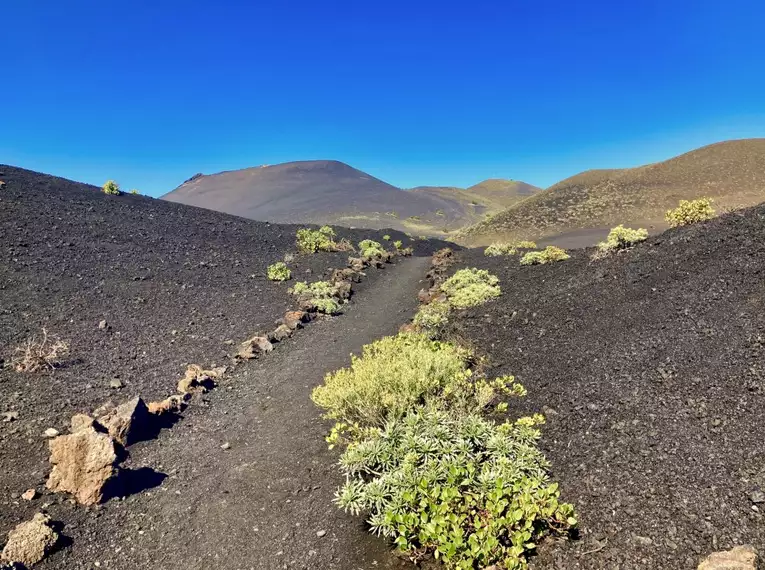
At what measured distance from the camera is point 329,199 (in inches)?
2771

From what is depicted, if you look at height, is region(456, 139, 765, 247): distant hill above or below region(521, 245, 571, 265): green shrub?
above

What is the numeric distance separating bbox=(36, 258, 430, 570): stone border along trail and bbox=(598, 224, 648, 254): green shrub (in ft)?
25.2

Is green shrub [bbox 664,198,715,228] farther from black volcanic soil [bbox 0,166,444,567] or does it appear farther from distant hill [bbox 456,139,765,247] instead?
distant hill [bbox 456,139,765,247]

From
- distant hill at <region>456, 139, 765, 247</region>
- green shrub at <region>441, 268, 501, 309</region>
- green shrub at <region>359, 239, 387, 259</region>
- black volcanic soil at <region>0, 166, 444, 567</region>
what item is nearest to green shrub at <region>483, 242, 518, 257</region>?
black volcanic soil at <region>0, 166, 444, 567</region>

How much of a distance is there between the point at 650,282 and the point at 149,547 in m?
7.74

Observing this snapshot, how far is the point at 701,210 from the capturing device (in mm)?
10438

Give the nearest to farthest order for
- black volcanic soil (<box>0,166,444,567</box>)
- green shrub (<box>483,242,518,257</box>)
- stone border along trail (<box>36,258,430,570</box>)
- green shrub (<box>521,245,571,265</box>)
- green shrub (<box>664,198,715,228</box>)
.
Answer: stone border along trail (<box>36,258,430,570</box>)
black volcanic soil (<box>0,166,444,567</box>)
green shrub (<box>664,198,715,228</box>)
green shrub (<box>521,245,571,265</box>)
green shrub (<box>483,242,518,257</box>)

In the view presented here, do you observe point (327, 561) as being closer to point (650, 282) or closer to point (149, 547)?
point (149, 547)

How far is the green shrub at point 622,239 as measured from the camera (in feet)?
32.9

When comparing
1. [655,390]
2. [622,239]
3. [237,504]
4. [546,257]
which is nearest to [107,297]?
Result: [237,504]

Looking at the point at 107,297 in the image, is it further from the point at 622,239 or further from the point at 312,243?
the point at 622,239

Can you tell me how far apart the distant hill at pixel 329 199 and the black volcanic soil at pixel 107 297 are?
113ft

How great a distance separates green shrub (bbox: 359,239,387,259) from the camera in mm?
19814

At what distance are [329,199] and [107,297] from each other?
62.6m
